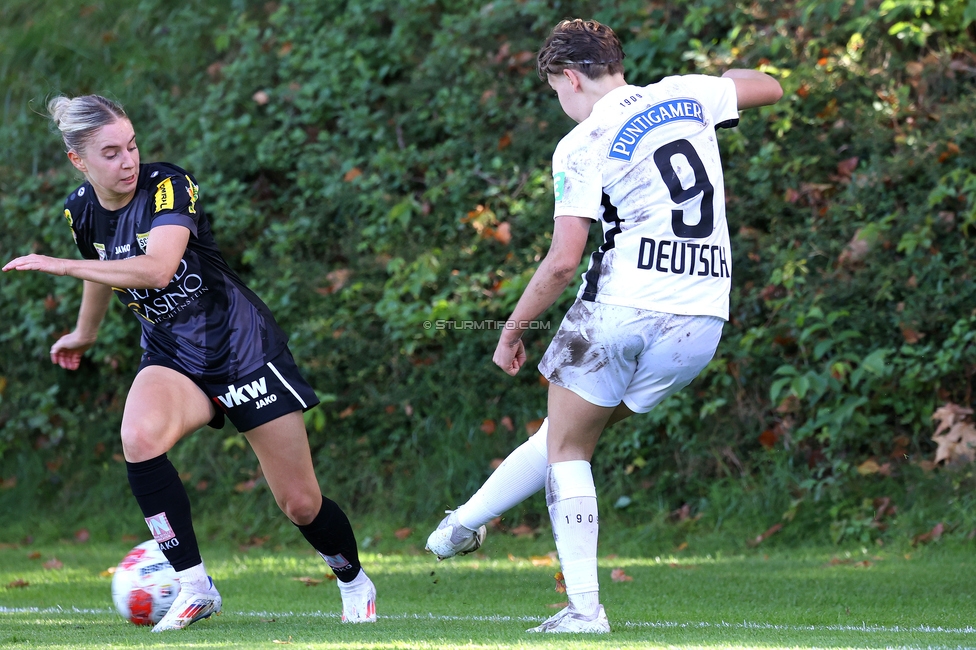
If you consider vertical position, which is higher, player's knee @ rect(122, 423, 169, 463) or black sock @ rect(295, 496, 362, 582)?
player's knee @ rect(122, 423, 169, 463)

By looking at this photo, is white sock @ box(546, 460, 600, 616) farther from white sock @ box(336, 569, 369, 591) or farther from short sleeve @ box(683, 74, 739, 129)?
short sleeve @ box(683, 74, 739, 129)

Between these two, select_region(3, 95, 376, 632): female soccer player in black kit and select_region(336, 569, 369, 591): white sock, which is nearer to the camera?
select_region(3, 95, 376, 632): female soccer player in black kit

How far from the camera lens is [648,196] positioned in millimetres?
3578

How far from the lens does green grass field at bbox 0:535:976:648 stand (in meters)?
3.67

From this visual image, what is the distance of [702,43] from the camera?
8.42m

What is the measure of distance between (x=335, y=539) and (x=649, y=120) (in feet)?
6.96

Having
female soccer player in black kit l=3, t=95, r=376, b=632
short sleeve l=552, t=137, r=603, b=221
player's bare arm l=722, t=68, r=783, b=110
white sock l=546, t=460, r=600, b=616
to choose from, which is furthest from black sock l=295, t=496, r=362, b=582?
player's bare arm l=722, t=68, r=783, b=110

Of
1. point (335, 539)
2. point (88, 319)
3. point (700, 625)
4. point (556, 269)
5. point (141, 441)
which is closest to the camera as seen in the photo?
point (556, 269)

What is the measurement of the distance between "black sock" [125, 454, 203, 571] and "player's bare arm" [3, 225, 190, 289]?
0.69 metres

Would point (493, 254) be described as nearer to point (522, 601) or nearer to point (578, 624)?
point (522, 601)

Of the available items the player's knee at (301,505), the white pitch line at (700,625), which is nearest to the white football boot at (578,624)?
the white pitch line at (700,625)

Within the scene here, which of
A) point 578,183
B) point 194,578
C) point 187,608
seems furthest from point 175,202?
point 578,183

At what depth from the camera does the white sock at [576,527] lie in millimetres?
3641

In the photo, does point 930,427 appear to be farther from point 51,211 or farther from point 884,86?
point 51,211
